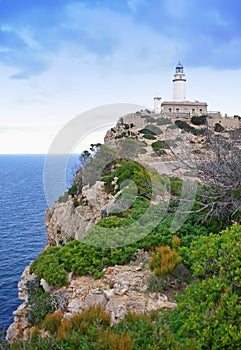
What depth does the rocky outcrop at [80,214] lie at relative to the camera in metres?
13.2

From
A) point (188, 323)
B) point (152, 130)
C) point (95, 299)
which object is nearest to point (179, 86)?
point (152, 130)

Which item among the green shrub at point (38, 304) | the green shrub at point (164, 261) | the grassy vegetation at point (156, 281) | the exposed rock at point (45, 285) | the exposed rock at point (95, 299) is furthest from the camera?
the exposed rock at point (45, 285)

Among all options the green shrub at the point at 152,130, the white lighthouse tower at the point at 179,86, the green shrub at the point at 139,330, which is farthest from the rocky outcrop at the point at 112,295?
the white lighthouse tower at the point at 179,86

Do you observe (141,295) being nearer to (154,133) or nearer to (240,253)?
(240,253)

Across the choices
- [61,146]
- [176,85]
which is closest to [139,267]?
[61,146]

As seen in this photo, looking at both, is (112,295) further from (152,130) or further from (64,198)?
(152,130)

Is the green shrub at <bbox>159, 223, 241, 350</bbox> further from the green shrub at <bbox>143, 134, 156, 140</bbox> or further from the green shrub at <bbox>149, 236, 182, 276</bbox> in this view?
the green shrub at <bbox>143, 134, 156, 140</bbox>

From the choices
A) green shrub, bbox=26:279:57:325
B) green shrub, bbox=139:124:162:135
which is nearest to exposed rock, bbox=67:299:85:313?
green shrub, bbox=26:279:57:325

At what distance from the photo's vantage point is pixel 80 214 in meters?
14.7

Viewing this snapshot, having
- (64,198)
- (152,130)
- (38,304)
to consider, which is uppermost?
(152,130)

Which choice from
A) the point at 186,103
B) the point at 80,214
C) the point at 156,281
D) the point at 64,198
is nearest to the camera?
the point at 156,281

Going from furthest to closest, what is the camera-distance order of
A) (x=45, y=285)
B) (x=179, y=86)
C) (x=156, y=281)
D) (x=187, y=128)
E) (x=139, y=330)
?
(x=179, y=86) → (x=187, y=128) → (x=45, y=285) → (x=156, y=281) → (x=139, y=330)

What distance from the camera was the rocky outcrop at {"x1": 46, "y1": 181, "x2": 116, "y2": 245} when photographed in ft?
43.4

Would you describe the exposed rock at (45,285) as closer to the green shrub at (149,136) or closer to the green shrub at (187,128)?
the green shrub at (149,136)
